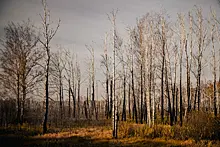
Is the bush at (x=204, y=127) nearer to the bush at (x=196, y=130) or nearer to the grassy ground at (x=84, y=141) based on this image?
the bush at (x=196, y=130)

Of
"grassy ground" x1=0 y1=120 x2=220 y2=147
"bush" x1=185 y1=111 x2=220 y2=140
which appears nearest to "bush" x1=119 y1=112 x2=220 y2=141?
"bush" x1=185 y1=111 x2=220 y2=140

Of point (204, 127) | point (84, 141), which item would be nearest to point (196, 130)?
point (204, 127)

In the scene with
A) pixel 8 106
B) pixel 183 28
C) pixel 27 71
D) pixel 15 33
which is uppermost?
pixel 183 28

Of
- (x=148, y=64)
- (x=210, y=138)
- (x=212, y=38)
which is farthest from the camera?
(x=212, y=38)

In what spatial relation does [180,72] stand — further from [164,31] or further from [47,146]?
[47,146]

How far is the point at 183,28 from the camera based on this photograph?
73.6ft

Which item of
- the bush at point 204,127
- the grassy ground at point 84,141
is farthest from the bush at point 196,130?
the grassy ground at point 84,141

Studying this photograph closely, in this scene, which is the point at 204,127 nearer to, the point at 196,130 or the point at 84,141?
the point at 196,130

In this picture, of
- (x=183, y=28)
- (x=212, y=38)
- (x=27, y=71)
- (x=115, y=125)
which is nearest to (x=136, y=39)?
(x=183, y=28)

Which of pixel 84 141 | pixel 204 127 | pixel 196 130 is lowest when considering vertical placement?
pixel 84 141

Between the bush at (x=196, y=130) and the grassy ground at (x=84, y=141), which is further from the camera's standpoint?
the bush at (x=196, y=130)

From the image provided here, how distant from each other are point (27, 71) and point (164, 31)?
39.0ft

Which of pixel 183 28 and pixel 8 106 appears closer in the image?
pixel 8 106

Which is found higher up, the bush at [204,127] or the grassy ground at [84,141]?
the bush at [204,127]
